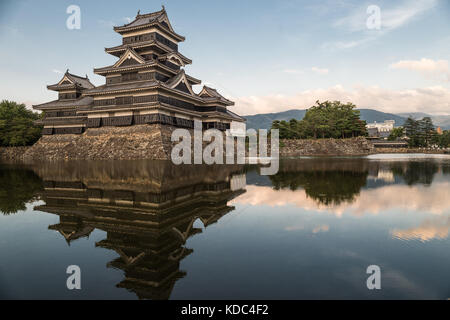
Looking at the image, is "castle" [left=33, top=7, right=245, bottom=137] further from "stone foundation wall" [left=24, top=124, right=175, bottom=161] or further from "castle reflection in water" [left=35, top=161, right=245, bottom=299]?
"castle reflection in water" [left=35, top=161, right=245, bottom=299]

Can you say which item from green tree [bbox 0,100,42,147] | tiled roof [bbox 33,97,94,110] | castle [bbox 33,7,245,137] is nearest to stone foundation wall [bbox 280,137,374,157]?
castle [bbox 33,7,245,137]

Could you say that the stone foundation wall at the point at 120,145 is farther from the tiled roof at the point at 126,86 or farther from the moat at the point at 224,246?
the moat at the point at 224,246

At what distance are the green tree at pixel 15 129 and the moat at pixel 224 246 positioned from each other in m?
47.5

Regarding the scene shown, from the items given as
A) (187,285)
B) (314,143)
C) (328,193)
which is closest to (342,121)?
(314,143)

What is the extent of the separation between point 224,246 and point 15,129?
57858 millimetres

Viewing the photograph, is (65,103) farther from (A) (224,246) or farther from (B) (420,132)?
(B) (420,132)

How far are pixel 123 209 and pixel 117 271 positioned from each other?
13.2 feet

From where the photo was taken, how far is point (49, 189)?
11.9 m

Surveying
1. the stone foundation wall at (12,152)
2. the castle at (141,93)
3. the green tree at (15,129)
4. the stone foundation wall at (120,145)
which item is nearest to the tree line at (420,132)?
the castle at (141,93)

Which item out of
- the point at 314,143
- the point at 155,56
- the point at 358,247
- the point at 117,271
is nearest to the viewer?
the point at 117,271

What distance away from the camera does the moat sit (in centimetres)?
347

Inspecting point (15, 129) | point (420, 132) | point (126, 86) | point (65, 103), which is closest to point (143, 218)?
point (126, 86)

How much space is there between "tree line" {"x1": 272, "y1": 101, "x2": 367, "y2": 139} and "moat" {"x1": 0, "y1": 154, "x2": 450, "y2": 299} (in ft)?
173
